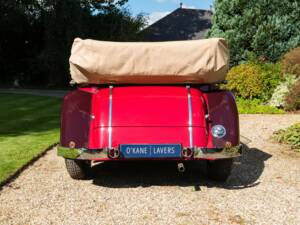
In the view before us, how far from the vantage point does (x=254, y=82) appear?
1409 cm

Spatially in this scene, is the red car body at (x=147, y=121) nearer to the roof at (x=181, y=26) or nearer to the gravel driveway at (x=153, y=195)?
the gravel driveway at (x=153, y=195)

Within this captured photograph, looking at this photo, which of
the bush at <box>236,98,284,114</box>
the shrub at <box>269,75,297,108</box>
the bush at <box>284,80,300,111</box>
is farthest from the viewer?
the shrub at <box>269,75,297,108</box>

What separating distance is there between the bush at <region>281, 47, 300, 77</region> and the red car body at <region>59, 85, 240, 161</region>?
869 centimetres

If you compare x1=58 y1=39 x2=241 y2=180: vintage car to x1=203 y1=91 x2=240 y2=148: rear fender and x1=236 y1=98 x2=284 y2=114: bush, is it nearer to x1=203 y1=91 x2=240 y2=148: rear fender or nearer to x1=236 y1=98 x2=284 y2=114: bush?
x1=203 y1=91 x2=240 y2=148: rear fender

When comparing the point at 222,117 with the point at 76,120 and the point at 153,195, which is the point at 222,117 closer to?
the point at 153,195

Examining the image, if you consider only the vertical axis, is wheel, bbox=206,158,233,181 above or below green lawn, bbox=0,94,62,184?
above

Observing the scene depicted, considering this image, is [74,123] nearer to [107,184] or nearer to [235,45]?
[107,184]

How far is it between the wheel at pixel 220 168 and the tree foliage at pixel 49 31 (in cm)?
2064

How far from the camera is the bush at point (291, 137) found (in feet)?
28.2

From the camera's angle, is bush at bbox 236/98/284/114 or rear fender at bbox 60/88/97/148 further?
bush at bbox 236/98/284/114

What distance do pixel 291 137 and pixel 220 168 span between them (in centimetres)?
336

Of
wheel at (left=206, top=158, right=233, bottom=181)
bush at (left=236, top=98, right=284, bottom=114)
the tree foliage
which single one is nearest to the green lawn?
wheel at (left=206, top=158, right=233, bottom=181)

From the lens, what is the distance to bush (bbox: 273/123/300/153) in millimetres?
8591

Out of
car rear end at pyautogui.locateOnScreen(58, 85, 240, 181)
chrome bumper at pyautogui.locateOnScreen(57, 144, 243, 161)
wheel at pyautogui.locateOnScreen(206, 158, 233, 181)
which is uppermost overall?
car rear end at pyautogui.locateOnScreen(58, 85, 240, 181)
